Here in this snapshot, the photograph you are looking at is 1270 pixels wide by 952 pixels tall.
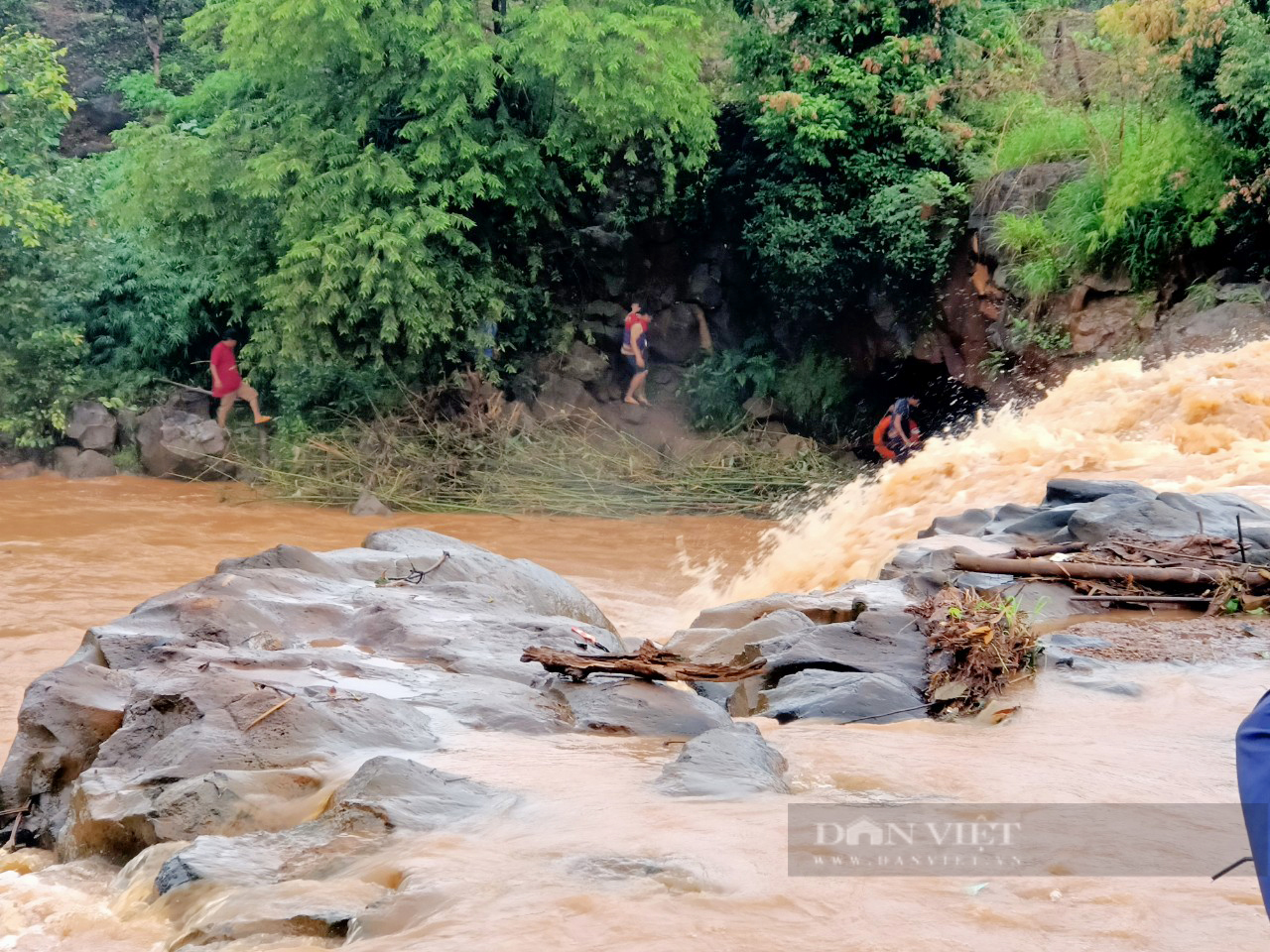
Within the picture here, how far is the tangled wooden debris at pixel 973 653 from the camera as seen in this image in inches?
189

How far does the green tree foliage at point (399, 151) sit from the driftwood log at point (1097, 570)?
394 inches

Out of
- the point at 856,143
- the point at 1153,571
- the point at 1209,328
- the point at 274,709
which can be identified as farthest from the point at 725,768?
the point at 856,143

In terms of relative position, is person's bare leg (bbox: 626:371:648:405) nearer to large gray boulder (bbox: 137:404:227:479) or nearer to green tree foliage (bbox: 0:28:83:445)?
large gray boulder (bbox: 137:404:227:479)

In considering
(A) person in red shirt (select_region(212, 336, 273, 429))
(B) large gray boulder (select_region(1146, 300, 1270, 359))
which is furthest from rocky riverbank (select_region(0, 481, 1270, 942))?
(A) person in red shirt (select_region(212, 336, 273, 429))

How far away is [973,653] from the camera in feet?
16.1

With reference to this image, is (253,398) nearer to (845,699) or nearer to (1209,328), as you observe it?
(1209,328)

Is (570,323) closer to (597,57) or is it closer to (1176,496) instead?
(597,57)

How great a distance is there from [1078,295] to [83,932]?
1281 centimetres

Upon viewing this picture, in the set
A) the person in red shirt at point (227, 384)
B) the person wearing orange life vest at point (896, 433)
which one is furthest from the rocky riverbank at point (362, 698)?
the person in red shirt at point (227, 384)

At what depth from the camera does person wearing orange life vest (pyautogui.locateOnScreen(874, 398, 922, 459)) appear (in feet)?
48.6

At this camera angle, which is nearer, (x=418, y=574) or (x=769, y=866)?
(x=769, y=866)

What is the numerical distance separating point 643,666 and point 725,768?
42.0 inches

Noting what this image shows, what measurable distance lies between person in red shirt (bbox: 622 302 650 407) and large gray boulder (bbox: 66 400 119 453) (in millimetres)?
7231

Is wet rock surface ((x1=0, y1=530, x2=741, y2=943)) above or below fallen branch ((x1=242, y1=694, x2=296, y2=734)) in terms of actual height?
below
